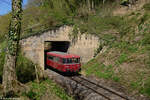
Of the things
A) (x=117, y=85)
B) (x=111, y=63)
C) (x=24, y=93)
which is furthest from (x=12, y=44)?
(x=111, y=63)

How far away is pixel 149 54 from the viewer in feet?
50.8

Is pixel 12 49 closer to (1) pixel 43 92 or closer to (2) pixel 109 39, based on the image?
(1) pixel 43 92

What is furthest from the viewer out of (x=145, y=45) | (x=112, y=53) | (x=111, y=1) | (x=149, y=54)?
(x=111, y=1)

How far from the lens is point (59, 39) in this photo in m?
20.3

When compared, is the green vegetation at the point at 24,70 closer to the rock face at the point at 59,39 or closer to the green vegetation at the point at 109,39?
the green vegetation at the point at 109,39

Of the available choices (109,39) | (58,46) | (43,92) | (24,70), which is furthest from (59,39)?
(43,92)

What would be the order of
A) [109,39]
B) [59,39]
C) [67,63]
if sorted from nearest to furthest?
[67,63], [59,39], [109,39]

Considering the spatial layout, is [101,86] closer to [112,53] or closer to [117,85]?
[117,85]

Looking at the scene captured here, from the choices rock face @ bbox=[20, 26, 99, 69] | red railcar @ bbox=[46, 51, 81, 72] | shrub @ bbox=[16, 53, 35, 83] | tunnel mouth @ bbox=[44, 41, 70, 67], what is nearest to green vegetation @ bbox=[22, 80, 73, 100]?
shrub @ bbox=[16, 53, 35, 83]

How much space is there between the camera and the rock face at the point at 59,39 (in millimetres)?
18250

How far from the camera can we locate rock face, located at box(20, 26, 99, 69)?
719 inches

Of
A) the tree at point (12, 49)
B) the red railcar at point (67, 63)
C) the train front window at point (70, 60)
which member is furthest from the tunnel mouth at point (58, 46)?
the tree at point (12, 49)

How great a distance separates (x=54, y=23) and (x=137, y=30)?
11.4 metres

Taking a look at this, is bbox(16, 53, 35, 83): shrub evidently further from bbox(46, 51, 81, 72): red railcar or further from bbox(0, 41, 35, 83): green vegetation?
bbox(46, 51, 81, 72): red railcar
